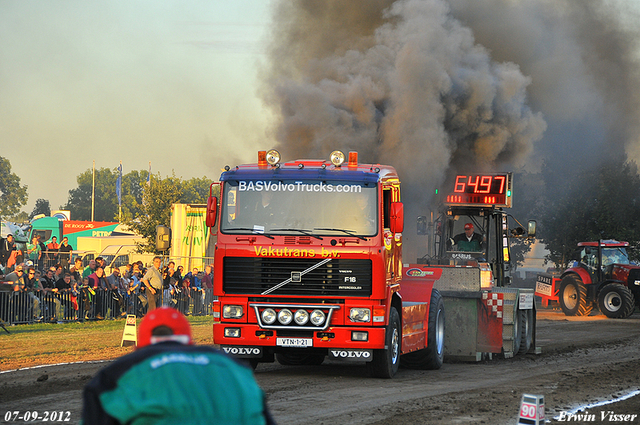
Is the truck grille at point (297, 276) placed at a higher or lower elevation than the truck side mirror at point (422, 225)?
lower

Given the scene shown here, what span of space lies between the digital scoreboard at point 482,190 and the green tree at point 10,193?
7930cm

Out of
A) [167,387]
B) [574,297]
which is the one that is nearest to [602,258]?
[574,297]

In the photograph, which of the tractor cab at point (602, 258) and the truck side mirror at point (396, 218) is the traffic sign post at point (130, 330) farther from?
the tractor cab at point (602, 258)

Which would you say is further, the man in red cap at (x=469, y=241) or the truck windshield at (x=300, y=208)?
the man in red cap at (x=469, y=241)

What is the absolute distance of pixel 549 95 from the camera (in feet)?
94.9

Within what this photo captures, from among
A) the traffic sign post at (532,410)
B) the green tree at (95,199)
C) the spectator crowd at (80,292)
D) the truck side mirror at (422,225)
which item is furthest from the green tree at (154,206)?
the green tree at (95,199)

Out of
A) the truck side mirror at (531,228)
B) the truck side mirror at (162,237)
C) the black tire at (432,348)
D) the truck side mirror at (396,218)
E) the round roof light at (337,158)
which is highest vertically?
the round roof light at (337,158)

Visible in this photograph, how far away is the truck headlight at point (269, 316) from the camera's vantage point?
32.1 feet

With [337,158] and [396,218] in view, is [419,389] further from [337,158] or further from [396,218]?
[337,158]

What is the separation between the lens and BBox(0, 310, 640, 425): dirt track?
7582 mm

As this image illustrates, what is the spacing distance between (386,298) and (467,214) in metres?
6.62

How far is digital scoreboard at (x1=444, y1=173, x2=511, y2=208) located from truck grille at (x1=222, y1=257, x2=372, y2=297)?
663 cm

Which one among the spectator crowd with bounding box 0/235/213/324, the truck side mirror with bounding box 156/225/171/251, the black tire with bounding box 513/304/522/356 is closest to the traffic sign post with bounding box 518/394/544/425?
the truck side mirror with bounding box 156/225/171/251

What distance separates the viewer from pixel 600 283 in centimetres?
2542
